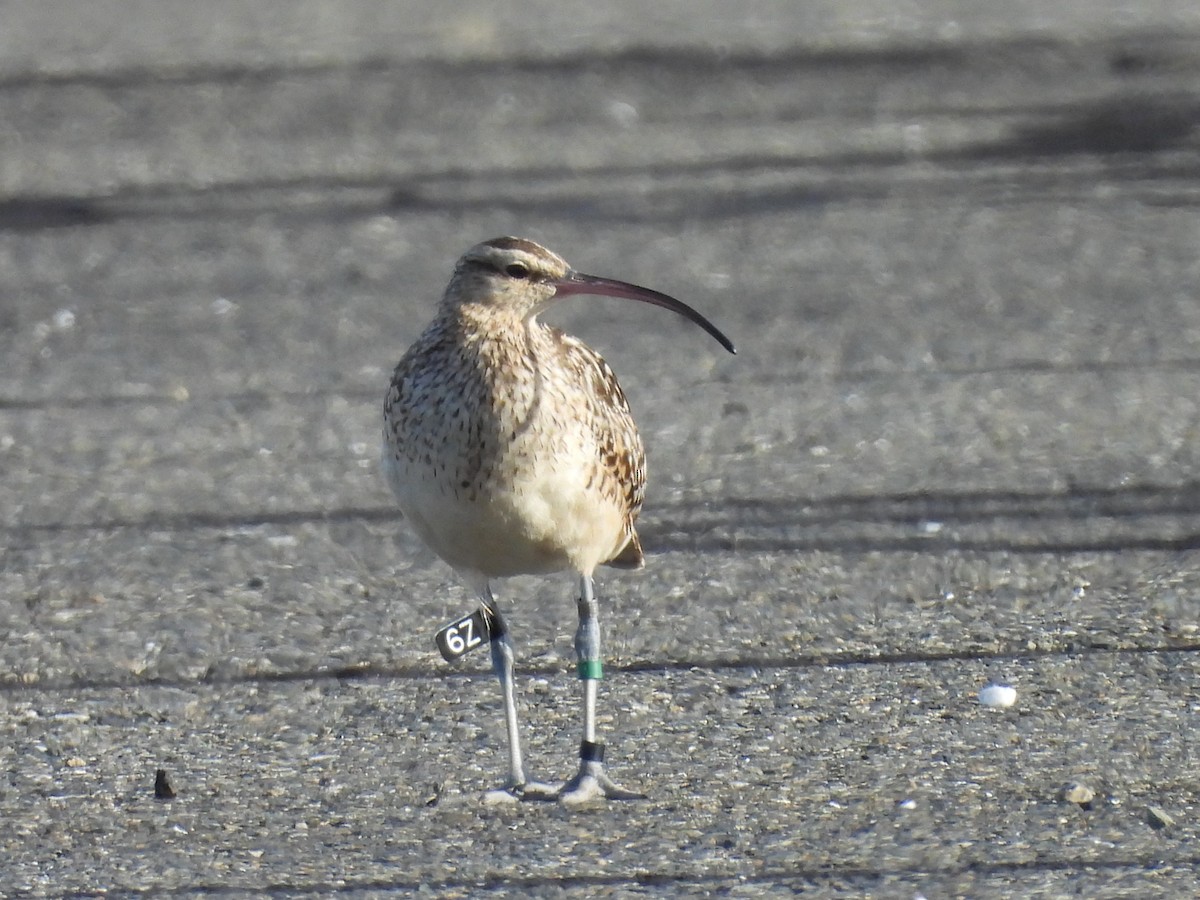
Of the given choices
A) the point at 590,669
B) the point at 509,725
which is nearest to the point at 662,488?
the point at 590,669

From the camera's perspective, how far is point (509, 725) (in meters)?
5.84

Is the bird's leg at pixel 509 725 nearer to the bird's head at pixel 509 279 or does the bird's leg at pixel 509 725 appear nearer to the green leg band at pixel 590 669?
the green leg band at pixel 590 669

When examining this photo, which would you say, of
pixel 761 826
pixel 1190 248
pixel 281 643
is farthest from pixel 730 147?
pixel 761 826

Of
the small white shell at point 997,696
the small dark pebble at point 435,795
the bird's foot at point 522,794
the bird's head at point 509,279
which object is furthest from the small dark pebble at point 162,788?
the small white shell at point 997,696

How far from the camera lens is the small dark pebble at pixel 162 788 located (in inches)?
232

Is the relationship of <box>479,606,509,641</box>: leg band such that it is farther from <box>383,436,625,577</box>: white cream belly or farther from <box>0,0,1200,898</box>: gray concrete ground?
<box>0,0,1200,898</box>: gray concrete ground

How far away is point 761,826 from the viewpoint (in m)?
5.46

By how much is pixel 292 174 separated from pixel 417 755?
1085 cm

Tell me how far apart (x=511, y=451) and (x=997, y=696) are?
178 cm

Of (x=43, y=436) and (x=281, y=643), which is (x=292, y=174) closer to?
(x=43, y=436)

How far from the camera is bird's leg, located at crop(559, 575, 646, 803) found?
5.71 m

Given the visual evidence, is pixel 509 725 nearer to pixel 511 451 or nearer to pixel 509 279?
pixel 511 451

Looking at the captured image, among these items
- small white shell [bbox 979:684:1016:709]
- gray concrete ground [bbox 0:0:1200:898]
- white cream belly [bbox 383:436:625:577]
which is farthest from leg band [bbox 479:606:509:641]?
small white shell [bbox 979:684:1016:709]

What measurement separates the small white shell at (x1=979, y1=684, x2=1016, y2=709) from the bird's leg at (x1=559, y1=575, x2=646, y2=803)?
1.23 meters
